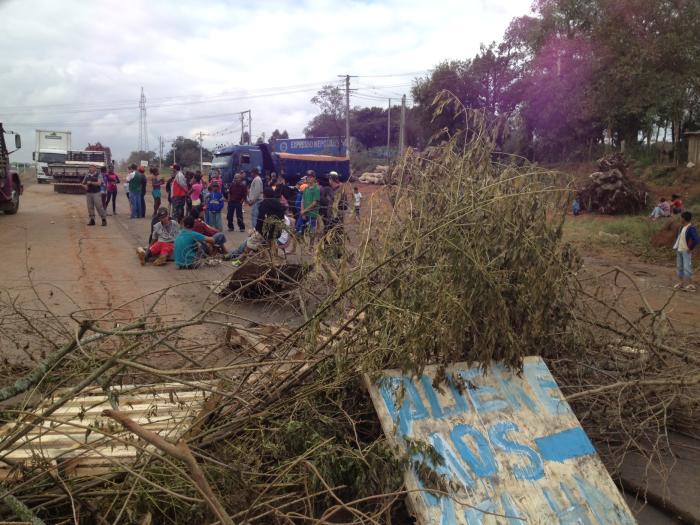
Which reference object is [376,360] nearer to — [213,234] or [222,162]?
[213,234]

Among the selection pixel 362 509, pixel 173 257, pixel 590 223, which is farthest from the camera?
pixel 590 223

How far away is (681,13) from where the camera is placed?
2047 centimetres

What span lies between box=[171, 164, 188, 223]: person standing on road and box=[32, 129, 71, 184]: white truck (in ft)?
80.0

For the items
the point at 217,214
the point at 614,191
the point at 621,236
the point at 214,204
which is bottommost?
the point at 621,236

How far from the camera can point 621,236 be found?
15.1 metres

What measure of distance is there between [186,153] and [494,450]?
251 feet

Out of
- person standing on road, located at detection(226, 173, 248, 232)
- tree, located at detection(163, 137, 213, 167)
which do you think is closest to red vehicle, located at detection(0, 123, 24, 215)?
person standing on road, located at detection(226, 173, 248, 232)

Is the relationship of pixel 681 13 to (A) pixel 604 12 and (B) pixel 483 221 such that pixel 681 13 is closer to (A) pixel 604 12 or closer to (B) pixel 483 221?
(A) pixel 604 12

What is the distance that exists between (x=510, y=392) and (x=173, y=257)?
8355 millimetres

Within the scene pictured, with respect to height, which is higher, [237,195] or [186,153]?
[186,153]

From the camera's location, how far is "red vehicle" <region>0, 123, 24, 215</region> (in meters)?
15.7

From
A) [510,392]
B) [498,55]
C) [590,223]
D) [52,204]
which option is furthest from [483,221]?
[498,55]

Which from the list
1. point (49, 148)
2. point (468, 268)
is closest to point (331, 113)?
point (49, 148)

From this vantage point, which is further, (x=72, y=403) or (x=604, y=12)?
(x=604, y=12)
